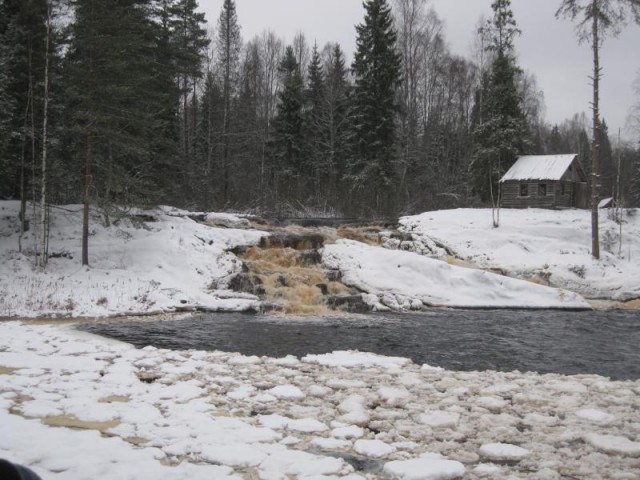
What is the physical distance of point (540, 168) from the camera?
31969 millimetres

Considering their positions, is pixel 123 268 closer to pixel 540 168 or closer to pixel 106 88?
pixel 106 88

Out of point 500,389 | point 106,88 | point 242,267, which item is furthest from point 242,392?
point 106,88

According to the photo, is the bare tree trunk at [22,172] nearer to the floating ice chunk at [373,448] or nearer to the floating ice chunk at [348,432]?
the floating ice chunk at [348,432]

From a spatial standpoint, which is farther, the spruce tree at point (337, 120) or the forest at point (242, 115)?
the spruce tree at point (337, 120)

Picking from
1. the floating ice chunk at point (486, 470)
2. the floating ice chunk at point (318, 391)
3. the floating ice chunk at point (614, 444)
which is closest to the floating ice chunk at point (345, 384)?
the floating ice chunk at point (318, 391)

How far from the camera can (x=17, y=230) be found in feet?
57.5

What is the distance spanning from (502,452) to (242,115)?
39.1m

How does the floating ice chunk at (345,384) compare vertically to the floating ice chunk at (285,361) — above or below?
above

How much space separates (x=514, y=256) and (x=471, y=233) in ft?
8.45

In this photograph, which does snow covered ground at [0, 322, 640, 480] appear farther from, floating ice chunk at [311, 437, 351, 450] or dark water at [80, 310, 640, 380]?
dark water at [80, 310, 640, 380]

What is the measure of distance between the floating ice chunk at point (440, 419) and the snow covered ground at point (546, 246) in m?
15.3

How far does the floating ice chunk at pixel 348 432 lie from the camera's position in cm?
451

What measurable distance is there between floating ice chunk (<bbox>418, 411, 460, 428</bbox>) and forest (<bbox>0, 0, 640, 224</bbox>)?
14.0 m

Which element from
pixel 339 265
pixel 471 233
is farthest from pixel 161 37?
pixel 471 233
